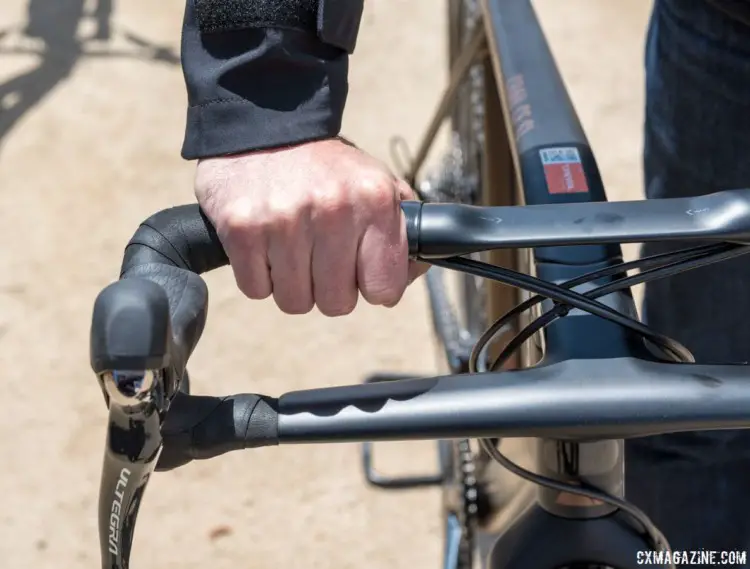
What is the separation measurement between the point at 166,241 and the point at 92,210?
2.32 meters

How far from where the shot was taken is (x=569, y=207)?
701 mm

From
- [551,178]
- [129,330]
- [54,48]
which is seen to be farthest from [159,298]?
[54,48]

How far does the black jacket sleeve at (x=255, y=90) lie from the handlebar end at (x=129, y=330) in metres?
0.24

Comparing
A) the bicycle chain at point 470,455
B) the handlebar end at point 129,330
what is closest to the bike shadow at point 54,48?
the bicycle chain at point 470,455

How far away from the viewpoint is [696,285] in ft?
4.23

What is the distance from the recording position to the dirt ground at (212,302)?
6.53 ft

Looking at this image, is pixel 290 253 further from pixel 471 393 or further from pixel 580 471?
pixel 580 471

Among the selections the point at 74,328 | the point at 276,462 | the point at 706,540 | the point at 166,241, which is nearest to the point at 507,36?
the point at 166,241

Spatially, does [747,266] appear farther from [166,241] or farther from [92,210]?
[92,210]

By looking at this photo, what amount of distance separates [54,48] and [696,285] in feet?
10.3

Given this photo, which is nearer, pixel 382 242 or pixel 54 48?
pixel 382 242

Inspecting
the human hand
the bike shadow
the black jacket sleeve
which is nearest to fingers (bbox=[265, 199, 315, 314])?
the human hand

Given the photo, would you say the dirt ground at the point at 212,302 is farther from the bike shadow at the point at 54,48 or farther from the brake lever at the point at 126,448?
the brake lever at the point at 126,448

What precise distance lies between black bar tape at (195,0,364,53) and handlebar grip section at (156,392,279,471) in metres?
0.31
